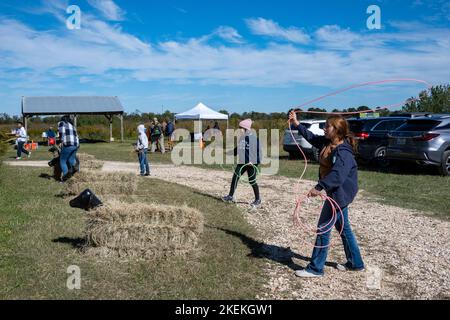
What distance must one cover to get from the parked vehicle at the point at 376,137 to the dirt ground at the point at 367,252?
560 cm

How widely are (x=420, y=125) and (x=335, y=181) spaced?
34.0ft

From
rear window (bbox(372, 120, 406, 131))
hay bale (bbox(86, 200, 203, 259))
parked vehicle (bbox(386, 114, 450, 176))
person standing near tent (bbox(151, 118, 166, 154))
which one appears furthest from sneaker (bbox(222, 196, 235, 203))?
person standing near tent (bbox(151, 118, 166, 154))

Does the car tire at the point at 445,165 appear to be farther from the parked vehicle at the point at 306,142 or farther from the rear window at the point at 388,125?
the parked vehicle at the point at 306,142

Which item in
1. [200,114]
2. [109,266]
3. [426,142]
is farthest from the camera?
[200,114]

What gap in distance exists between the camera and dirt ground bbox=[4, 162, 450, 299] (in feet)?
16.3

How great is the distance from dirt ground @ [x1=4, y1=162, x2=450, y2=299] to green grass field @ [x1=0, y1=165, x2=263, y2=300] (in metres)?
0.32

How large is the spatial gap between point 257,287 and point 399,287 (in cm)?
152

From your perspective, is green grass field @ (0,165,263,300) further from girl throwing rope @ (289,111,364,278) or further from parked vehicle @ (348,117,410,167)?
parked vehicle @ (348,117,410,167)

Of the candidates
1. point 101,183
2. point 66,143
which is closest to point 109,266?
point 101,183

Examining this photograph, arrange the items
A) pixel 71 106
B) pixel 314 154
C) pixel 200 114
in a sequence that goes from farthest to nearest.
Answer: pixel 71 106 → pixel 200 114 → pixel 314 154

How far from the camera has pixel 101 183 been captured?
10.6 m

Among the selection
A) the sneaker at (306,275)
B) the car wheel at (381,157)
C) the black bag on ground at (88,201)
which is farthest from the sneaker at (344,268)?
the car wheel at (381,157)

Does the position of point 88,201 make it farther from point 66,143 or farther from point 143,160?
point 143,160

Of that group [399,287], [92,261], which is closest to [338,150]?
[399,287]
